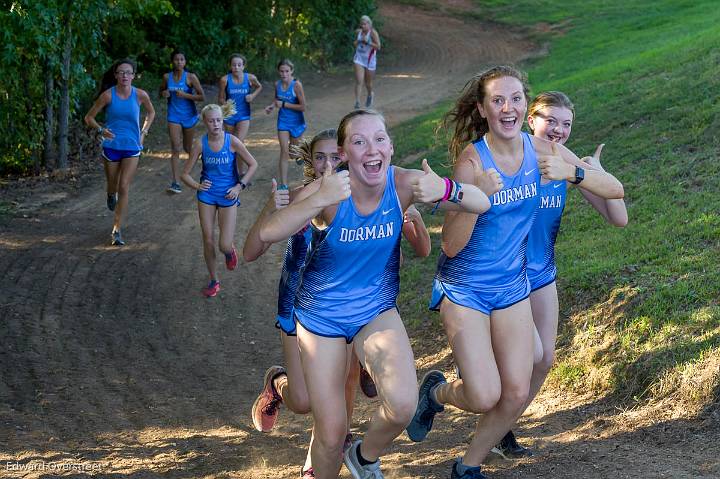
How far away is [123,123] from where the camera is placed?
1211 cm

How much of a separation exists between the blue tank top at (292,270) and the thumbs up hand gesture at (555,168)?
1497 mm

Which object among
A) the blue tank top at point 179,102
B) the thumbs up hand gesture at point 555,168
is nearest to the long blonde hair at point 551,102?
→ the thumbs up hand gesture at point 555,168

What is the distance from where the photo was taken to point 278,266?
1171 cm

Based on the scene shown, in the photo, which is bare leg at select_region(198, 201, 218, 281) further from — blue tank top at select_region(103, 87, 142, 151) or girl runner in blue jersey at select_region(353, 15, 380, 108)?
girl runner in blue jersey at select_region(353, 15, 380, 108)

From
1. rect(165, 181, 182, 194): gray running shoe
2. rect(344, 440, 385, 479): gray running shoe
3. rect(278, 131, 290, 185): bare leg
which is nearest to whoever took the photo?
rect(344, 440, 385, 479): gray running shoe

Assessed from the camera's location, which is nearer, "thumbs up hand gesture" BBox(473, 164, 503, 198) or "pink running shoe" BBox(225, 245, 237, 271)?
"thumbs up hand gesture" BBox(473, 164, 503, 198)

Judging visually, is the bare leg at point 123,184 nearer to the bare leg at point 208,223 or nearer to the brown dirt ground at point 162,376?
the brown dirt ground at point 162,376

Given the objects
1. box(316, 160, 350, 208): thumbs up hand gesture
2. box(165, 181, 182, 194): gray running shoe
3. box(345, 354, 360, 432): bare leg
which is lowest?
box(345, 354, 360, 432): bare leg

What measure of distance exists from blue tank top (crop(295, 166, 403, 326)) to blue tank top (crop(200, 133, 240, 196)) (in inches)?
195

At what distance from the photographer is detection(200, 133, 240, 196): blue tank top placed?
32.9 ft

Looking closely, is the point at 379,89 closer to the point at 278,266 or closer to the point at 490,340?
the point at 278,266

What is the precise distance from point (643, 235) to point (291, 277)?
4.07 m

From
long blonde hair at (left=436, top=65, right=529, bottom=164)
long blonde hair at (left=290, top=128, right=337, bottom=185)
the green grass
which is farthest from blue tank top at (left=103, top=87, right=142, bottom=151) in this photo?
long blonde hair at (left=436, top=65, right=529, bottom=164)

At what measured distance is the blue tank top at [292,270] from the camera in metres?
5.98
